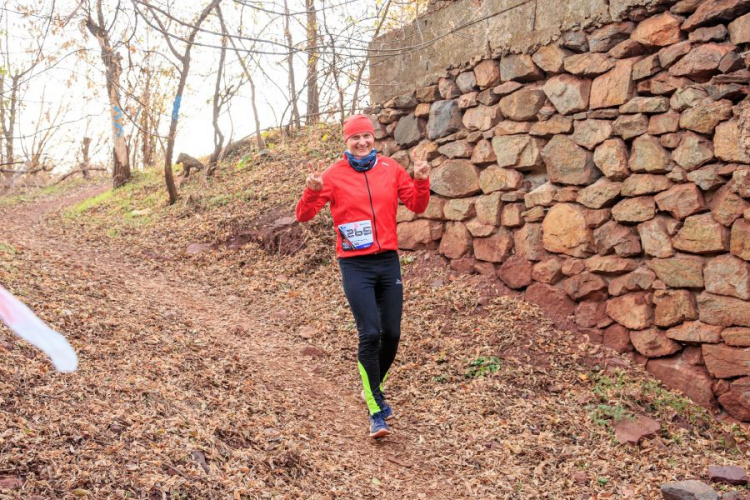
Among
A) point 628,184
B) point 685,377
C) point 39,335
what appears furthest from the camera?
point 628,184

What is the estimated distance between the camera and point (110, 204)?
500 inches

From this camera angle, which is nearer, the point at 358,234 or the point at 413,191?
the point at 358,234

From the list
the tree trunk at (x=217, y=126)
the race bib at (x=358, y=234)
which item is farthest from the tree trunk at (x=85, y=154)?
the race bib at (x=358, y=234)

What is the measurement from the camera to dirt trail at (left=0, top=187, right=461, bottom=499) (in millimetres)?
3859

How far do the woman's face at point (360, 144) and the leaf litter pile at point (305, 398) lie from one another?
1744 millimetres

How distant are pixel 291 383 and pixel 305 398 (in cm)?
29

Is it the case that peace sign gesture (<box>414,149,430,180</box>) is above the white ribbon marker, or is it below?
above

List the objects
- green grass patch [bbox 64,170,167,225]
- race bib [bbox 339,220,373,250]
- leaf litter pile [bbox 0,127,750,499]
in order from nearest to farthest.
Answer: leaf litter pile [bbox 0,127,750,499], race bib [bbox 339,220,373,250], green grass patch [bbox 64,170,167,225]

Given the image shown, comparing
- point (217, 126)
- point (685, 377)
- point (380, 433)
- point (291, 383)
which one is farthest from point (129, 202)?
point (685, 377)

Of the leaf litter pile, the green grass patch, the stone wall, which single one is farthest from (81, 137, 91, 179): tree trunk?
the stone wall

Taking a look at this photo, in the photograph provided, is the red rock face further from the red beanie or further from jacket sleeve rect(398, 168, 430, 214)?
the red beanie

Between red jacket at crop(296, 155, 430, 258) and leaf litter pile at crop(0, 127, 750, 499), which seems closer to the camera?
leaf litter pile at crop(0, 127, 750, 499)

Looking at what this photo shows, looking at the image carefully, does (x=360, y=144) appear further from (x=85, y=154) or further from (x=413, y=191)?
(x=85, y=154)

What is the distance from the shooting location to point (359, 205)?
4172 millimetres
